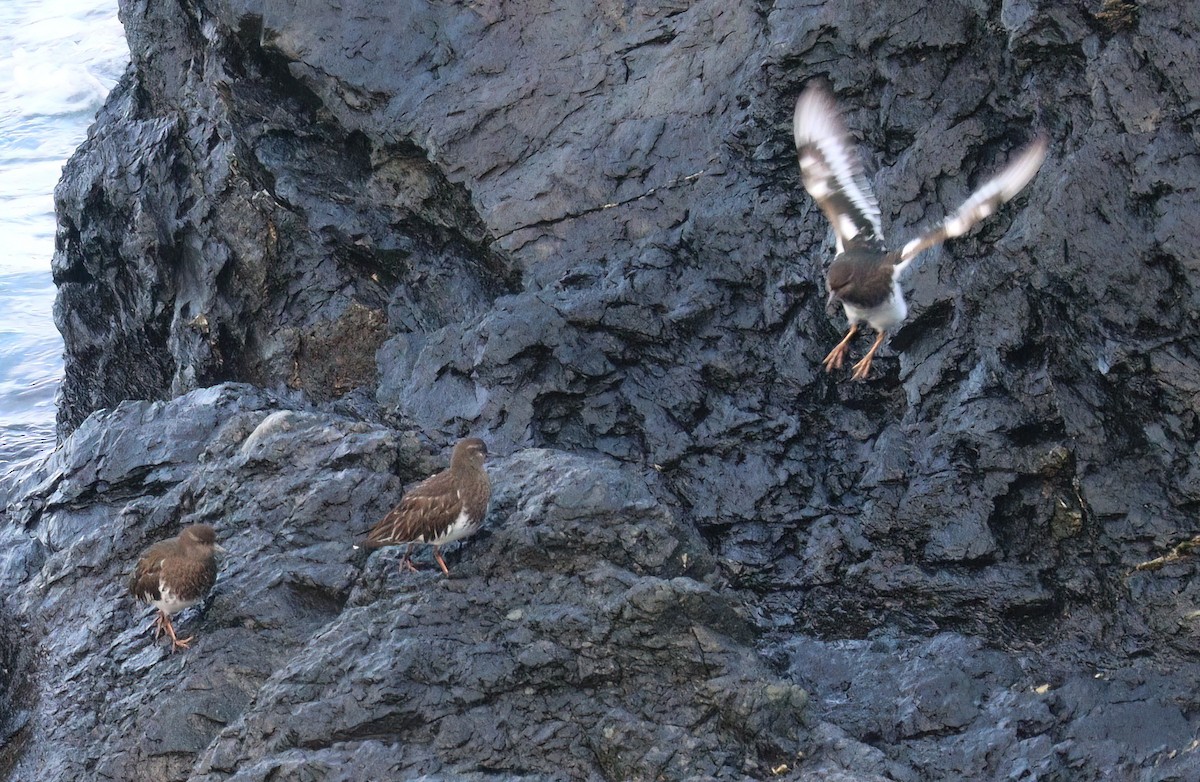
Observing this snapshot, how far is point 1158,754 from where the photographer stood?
5.77 metres

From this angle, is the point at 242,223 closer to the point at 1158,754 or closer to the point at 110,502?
the point at 110,502

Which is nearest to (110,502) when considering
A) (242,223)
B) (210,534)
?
(210,534)

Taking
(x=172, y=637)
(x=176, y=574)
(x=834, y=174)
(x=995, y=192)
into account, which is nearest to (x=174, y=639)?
(x=172, y=637)

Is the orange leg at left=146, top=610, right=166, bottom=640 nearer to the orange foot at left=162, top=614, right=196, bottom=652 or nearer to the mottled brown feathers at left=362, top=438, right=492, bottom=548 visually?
the orange foot at left=162, top=614, right=196, bottom=652

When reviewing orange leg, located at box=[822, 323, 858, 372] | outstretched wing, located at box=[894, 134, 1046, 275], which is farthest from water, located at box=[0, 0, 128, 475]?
outstretched wing, located at box=[894, 134, 1046, 275]

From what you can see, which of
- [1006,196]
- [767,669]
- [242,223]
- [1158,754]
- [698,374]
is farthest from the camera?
[242,223]

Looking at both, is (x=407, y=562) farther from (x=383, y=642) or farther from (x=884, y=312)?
(x=884, y=312)

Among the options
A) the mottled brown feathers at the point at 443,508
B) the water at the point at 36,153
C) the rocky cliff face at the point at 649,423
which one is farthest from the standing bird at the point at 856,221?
the water at the point at 36,153

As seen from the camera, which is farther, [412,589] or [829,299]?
[829,299]

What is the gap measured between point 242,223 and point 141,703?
5632 millimetres

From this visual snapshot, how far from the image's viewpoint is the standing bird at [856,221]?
22.7 ft

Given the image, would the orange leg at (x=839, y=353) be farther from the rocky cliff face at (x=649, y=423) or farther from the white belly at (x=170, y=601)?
the white belly at (x=170, y=601)

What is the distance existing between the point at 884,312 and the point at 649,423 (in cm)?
Result: 201

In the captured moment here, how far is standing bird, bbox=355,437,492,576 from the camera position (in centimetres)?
659
